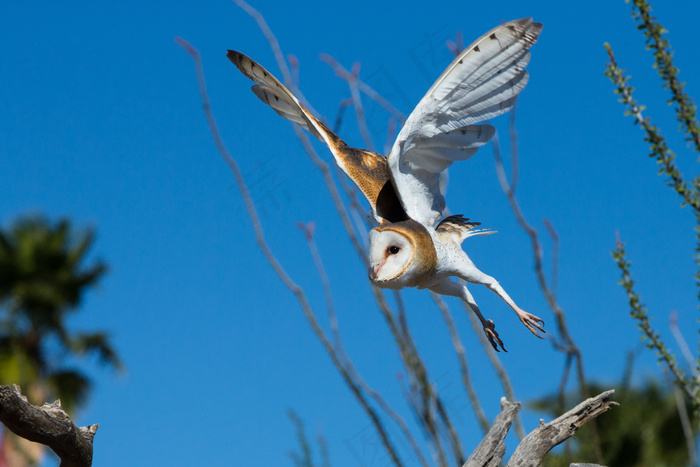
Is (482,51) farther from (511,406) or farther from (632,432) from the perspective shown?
(632,432)

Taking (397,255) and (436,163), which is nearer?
(397,255)

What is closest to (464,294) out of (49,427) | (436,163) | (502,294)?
(502,294)

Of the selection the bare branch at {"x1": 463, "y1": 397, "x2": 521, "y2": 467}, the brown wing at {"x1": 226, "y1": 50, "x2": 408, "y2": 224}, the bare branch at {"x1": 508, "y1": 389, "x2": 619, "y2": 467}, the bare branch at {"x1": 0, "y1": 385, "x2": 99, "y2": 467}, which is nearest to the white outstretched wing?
the brown wing at {"x1": 226, "y1": 50, "x2": 408, "y2": 224}

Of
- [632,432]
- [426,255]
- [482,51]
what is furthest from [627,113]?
[632,432]

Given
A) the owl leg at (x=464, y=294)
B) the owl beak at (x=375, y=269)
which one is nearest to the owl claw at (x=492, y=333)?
the owl leg at (x=464, y=294)

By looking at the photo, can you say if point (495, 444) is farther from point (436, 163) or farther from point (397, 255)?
point (436, 163)

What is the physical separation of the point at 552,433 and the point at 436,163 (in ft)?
4.31

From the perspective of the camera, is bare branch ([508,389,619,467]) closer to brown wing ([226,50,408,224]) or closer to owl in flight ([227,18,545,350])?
owl in flight ([227,18,545,350])

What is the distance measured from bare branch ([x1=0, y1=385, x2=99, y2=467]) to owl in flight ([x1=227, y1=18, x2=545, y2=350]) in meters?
1.29

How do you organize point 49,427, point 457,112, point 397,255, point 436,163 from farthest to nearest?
point 436,163, point 457,112, point 397,255, point 49,427

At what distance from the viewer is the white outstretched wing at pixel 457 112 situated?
3262mm

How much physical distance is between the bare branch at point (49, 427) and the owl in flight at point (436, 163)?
1290 mm

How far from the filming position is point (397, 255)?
3172 millimetres

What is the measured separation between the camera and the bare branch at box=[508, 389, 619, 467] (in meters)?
3.59
